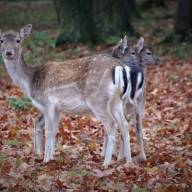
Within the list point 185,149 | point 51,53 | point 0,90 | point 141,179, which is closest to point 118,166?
point 141,179

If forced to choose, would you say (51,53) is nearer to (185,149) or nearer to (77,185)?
(185,149)

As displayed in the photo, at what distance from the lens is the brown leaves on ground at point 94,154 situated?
773cm

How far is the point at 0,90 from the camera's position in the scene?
49.1 feet

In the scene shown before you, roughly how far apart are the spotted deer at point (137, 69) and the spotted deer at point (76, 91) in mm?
268

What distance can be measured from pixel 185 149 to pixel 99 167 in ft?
5.37

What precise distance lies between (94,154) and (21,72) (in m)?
1.43

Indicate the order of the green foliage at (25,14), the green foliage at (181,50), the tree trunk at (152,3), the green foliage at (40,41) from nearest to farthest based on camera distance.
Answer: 1. the green foliage at (181,50)
2. the green foliage at (40,41)
3. the green foliage at (25,14)
4. the tree trunk at (152,3)

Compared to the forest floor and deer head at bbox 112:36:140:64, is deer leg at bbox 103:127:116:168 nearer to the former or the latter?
the forest floor

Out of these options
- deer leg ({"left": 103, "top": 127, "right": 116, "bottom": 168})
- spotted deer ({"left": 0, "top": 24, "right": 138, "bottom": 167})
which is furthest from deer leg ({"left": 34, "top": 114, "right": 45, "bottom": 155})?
deer leg ({"left": 103, "top": 127, "right": 116, "bottom": 168})

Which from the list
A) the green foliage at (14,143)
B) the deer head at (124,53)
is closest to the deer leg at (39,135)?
→ the green foliage at (14,143)

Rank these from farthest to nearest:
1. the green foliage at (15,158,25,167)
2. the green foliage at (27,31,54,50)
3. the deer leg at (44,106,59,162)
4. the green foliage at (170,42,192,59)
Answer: the green foliage at (27,31,54,50), the green foliage at (170,42,192,59), the deer leg at (44,106,59,162), the green foliage at (15,158,25,167)

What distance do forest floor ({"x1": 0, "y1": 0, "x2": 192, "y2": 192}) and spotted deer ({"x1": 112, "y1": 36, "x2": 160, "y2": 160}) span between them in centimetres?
43

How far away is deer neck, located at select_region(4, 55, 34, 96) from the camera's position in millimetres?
9617

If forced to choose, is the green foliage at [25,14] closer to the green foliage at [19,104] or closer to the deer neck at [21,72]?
the green foliage at [19,104]
